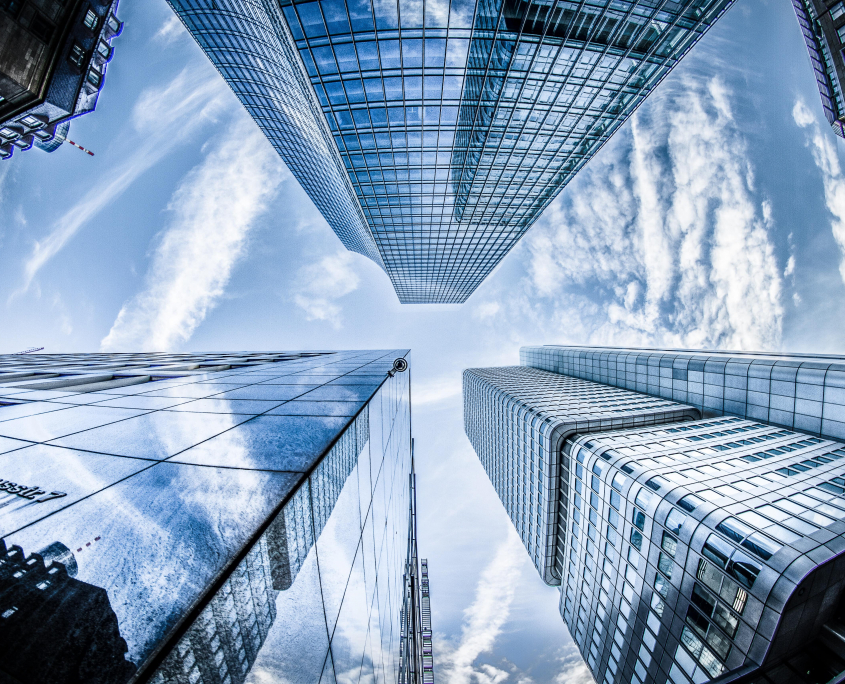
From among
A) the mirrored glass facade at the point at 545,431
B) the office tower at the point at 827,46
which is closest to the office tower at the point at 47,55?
the mirrored glass facade at the point at 545,431

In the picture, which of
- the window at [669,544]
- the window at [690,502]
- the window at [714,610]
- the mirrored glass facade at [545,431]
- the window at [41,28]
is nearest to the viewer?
the window at [714,610]

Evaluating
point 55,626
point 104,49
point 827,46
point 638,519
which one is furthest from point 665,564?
point 104,49

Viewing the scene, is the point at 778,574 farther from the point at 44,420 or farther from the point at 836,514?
the point at 44,420

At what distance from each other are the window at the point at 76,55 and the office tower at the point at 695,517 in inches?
2208

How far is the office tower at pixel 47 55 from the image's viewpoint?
21.9 metres

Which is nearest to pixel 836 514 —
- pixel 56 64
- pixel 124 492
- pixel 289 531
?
pixel 289 531

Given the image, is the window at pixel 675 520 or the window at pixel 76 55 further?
the window at pixel 76 55

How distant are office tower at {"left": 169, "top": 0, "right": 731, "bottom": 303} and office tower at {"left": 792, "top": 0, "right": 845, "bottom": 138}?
3125cm

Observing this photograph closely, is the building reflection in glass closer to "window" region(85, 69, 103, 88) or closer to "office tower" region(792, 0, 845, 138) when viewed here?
"window" region(85, 69, 103, 88)

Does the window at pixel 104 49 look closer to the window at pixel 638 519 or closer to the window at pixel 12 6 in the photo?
the window at pixel 12 6

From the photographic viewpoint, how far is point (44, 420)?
596 cm

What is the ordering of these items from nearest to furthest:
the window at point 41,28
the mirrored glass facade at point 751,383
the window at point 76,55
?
the window at point 41,28, the mirrored glass facade at point 751,383, the window at point 76,55

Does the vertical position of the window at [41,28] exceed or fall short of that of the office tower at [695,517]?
it exceeds it

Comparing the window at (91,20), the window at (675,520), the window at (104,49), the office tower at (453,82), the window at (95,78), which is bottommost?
the window at (675,520)
